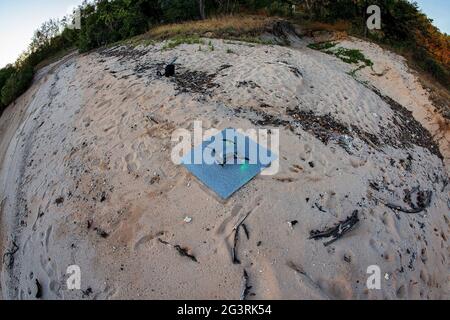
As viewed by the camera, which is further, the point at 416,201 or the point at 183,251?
the point at 416,201

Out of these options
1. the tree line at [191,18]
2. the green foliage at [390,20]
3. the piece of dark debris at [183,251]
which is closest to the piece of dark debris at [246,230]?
the piece of dark debris at [183,251]

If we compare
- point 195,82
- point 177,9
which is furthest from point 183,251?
point 177,9

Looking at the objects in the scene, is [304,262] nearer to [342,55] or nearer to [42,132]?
[42,132]

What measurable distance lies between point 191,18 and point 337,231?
35.6 feet

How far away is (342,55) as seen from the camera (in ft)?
39.0

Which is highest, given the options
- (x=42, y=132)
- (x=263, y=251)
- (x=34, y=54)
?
(x=263, y=251)

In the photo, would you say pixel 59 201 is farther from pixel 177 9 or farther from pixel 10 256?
pixel 177 9

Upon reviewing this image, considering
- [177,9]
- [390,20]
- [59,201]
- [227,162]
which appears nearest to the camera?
[227,162]

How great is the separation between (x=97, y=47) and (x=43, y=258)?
9.35 metres

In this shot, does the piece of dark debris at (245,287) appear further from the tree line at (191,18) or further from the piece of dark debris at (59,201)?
the tree line at (191,18)

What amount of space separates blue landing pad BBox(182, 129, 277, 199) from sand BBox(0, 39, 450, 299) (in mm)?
154

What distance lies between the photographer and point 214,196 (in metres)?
5.05

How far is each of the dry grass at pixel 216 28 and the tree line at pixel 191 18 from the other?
88 cm
